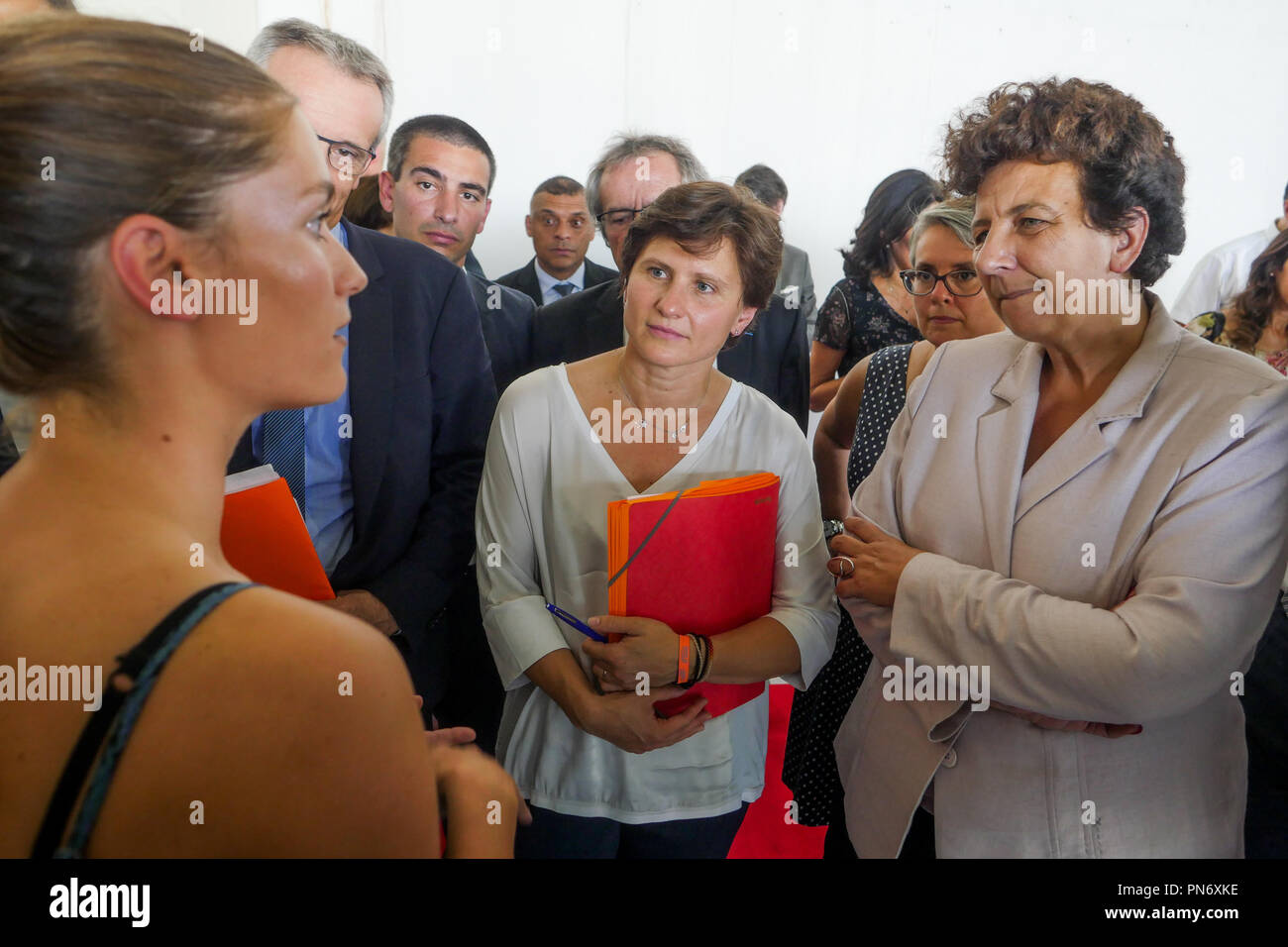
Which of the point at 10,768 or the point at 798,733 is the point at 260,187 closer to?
the point at 10,768

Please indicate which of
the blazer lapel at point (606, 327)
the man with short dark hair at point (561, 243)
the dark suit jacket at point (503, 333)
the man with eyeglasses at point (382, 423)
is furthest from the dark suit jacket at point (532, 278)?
the man with eyeglasses at point (382, 423)

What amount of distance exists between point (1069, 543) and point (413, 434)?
1.23 m

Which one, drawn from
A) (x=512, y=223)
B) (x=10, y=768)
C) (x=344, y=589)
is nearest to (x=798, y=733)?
(x=344, y=589)

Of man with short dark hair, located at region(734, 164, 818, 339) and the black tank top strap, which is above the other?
man with short dark hair, located at region(734, 164, 818, 339)

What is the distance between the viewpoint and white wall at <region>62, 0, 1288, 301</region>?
5344mm

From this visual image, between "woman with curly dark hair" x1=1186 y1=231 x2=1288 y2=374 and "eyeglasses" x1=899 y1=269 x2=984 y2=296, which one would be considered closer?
"eyeglasses" x1=899 y1=269 x2=984 y2=296

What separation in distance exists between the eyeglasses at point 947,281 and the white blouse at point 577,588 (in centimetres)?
78

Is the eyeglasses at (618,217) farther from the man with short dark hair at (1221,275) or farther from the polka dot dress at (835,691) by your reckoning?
the man with short dark hair at (1221,275)

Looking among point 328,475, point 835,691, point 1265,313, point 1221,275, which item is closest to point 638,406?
point 328,475

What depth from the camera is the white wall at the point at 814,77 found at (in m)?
5.34

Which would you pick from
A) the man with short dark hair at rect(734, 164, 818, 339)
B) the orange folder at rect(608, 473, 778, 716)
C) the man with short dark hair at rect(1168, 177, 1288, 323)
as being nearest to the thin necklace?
the orange folder at rect(608, 473, 778, 716)

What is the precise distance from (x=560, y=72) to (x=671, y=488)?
4628 mm

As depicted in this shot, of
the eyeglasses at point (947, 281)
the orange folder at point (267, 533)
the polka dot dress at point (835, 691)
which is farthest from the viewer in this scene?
the eyeglasses at point (947, 281)

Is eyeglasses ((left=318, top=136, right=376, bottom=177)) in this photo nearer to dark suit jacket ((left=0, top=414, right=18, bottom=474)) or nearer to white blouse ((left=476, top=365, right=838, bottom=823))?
white blouse ((left=476, top=365, right=838, bottom=823))
